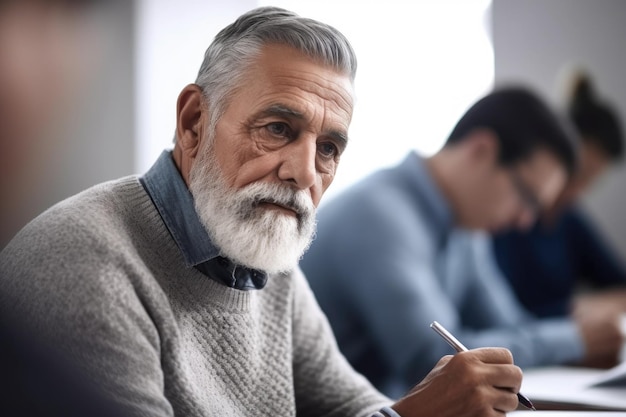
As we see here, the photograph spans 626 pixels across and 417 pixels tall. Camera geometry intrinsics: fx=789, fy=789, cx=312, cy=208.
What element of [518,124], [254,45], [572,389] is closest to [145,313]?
[254,45]

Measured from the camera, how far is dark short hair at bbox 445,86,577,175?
6.83 feet

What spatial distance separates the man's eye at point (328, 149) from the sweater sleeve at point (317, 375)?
24 cm

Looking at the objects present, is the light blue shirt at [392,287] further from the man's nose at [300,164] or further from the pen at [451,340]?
the man's nose at [300,164]

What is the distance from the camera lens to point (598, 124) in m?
3.34

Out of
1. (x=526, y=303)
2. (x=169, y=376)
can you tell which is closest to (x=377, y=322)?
(x=169, y=376)

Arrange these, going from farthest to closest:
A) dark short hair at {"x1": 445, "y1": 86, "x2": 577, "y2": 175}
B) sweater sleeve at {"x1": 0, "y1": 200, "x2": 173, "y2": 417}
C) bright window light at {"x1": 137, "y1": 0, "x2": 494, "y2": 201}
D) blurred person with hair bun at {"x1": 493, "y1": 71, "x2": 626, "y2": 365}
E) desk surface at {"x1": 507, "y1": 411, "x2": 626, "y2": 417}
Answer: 1. blurred person with hair bun at {"x1": 493, "y1": 71, "x2": 626, "y2": 365}
2. bright window light at {"x1": 137, "y1": 0, "x2": 494, "y2": 201}
3. dark short hair at {"x1": 445, "y1": 86, "x2": 577, "y2": 175}
4. desk surface at {"x1": 507, "y1": 411, "x2": 626, "y2": 417}
5. sweater sleeve at {"x1": 0, "y1": 200, "x2": 173, "y2": 417}

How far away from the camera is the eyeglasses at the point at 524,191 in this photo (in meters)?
2.12

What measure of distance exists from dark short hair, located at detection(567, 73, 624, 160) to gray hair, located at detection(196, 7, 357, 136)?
2.64m

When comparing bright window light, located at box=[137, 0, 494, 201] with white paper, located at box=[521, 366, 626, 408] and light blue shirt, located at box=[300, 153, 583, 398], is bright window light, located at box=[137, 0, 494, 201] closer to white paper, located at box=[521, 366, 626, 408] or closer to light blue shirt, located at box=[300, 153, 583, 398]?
light blue shirt, located at box=[300, 153, 583, 398]

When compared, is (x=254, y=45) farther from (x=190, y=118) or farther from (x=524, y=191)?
(x=524, y=191)

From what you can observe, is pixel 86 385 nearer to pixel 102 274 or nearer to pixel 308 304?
pixel 102 274

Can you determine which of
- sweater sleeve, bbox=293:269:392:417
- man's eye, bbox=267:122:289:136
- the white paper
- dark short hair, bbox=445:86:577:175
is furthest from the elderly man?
dark short hair, bbox=445:86:577:175

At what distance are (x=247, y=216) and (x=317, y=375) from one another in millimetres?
351

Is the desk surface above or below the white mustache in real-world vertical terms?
below
